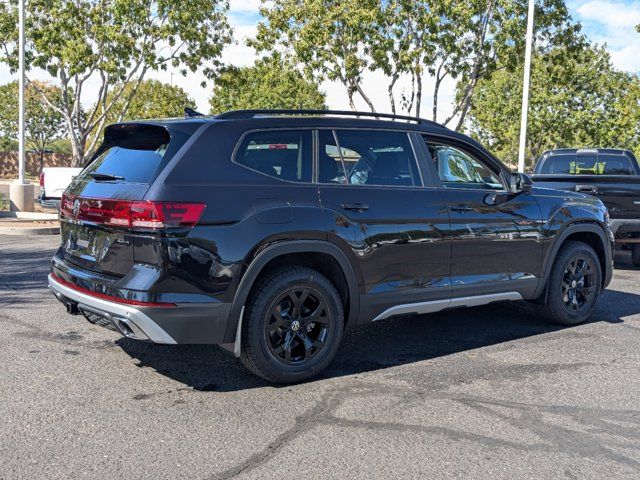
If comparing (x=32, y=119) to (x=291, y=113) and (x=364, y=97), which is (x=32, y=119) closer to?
(x=364, y=97)

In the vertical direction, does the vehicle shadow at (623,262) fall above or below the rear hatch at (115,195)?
below

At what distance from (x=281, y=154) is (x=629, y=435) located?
9.39 feet

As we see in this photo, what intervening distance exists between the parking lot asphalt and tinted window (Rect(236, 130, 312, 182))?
1.51 meters

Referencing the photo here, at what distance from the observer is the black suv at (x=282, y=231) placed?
4.16 metres

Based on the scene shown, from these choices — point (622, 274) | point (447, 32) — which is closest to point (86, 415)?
point (622, 274)

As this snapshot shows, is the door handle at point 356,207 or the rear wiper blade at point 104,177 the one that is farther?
the door handle at point 356,207

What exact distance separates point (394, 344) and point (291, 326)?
4.86 feet

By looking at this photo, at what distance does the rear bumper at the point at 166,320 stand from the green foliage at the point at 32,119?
53932 millimetres

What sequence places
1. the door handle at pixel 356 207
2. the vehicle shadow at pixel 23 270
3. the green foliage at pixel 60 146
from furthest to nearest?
the green foliage at pixel 60 146, the vehicle shadow at pixel 23 270, the door handle at pixel 356 207

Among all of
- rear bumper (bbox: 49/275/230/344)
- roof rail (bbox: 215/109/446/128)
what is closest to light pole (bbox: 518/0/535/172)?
roof rail (bbox: 215/109/446/128)

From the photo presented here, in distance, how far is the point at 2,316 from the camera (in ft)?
21.0

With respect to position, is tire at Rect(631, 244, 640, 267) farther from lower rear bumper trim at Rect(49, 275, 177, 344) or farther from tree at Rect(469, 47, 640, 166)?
tree at Rect(469, 47, 640, 166)

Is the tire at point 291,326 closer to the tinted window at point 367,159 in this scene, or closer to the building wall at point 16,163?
the tinted window at point 367,159

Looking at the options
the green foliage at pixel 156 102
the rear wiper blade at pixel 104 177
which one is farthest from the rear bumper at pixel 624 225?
the green foliage at pixel 156 102
